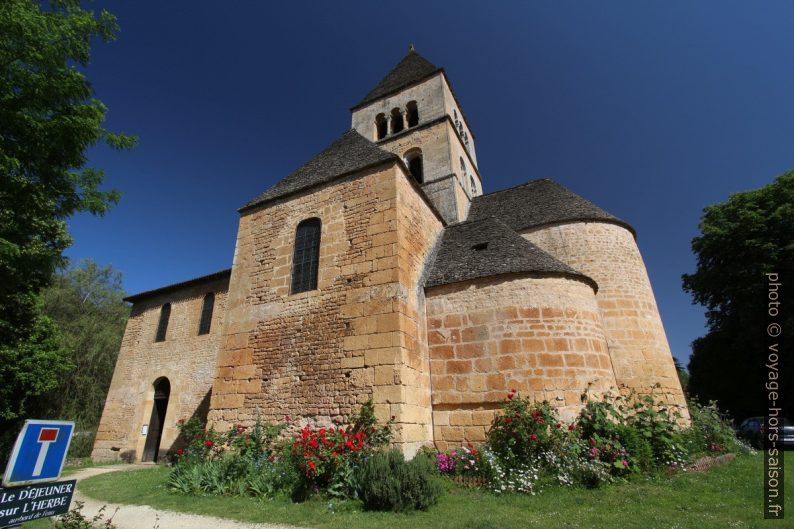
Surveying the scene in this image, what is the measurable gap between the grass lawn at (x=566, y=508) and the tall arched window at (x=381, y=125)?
16.6 meters

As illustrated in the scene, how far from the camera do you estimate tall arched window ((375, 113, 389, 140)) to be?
19359 mm

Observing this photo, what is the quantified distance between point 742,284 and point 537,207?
1213cm

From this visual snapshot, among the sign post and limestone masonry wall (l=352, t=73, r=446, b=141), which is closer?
the sign post

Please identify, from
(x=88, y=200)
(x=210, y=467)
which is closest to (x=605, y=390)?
(x=210, y=467)

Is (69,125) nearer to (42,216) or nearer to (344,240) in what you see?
(42,216)

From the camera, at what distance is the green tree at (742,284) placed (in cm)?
1684

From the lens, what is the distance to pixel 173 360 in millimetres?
15375

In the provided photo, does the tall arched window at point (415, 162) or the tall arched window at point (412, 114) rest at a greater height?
the tall arched window at point (412, 114)

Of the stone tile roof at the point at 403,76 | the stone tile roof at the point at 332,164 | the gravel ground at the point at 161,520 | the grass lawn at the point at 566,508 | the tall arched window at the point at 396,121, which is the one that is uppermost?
the stone tile roof at the point at 403,76

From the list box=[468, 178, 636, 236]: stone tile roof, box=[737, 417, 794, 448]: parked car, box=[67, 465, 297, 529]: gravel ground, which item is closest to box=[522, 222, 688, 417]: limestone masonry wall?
box=[468, 178, 636, 236]: stone tile roof

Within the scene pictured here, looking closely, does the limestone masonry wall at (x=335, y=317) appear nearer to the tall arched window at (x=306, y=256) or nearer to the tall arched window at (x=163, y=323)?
the tall arched window at (x=306, y=256)

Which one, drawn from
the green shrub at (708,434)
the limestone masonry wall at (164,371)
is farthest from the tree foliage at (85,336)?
the green shrub at (708,434)

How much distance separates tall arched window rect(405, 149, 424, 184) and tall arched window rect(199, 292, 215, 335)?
10078mm

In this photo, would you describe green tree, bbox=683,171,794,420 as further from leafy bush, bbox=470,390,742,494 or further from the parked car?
leafy bush, bbox=470,390,742,494
